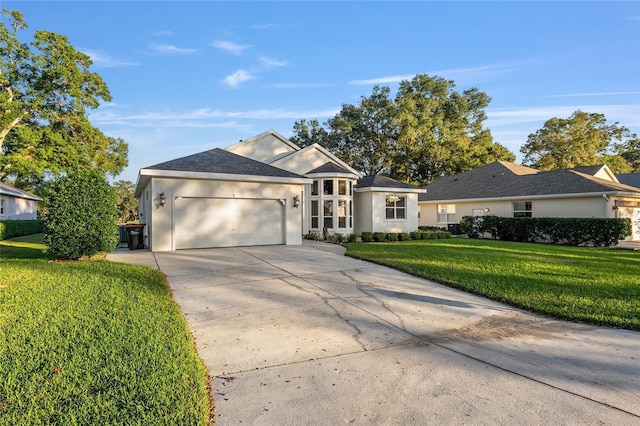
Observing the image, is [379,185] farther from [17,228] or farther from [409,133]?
[17,228]

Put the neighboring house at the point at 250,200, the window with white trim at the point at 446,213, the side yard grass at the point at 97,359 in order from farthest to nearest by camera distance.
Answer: the window with white trim at the point at 446,213, the neighboring house at the point at 250,200, the side yard grass at the point at 97,359

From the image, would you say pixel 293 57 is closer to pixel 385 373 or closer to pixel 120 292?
pixel 120 292

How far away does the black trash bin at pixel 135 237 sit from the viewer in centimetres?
1317

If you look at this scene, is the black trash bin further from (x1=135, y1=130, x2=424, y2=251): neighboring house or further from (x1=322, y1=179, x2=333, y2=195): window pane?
(x1=322, y1=179, x2=333, y2=195): window pane

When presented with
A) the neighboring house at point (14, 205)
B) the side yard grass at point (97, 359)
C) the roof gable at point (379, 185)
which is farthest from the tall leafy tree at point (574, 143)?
the neighboring house at point (14, 205)

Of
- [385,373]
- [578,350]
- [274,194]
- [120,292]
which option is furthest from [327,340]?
[274,194]

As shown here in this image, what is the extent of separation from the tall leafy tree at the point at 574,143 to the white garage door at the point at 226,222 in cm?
3629

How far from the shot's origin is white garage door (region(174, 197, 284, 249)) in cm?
1277

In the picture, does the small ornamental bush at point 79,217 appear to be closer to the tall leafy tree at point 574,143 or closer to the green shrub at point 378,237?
the green shrub at point 378,237

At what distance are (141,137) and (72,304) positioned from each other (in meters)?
19.1

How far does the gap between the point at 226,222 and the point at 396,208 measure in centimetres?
1029

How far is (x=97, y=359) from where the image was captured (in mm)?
3393

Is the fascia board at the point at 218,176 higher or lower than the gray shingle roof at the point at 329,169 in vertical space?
lower

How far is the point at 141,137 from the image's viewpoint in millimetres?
21766
